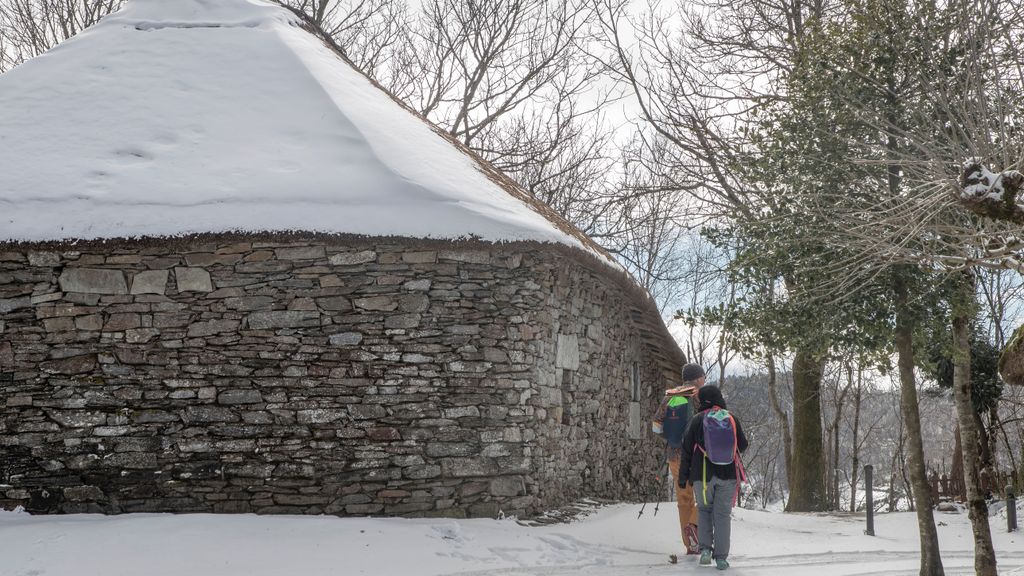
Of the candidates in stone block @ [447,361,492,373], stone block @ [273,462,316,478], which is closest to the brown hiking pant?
stone block @ [447,361,492,373]

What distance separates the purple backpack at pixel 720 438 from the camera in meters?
6.36

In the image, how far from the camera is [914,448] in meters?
6.78

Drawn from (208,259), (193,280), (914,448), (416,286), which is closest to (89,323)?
(193,280)

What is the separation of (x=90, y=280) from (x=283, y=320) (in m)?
1.55

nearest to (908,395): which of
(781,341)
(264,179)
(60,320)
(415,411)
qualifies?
(781,341)

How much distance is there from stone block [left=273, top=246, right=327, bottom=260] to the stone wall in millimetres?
16

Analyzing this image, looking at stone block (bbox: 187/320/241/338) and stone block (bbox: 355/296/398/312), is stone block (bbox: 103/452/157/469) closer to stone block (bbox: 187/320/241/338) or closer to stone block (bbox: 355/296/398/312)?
stone block (bbox: 187/320/241/338)

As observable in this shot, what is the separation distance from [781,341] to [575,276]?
6.57ft

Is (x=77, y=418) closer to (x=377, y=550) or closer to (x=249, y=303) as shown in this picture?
(x=249, y=303)

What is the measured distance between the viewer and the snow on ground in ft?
19.2

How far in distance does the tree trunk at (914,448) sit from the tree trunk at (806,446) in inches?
227

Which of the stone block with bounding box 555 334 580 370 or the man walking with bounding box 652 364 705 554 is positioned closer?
the man walking with bounding box 652 364 705 554

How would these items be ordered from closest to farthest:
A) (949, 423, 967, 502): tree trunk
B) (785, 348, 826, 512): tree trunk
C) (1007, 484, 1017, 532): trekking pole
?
(1007, 484, 1017, 532): trekking pole, (949, 423, 967, 502): tree trunk, (785, 348, 826, 512): tree trunk

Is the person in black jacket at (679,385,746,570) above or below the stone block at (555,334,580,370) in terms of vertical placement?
below
